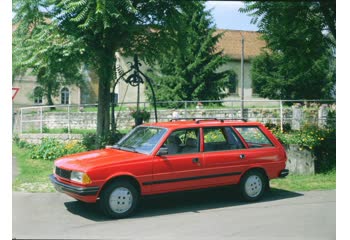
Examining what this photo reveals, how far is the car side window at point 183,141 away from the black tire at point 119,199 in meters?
0.93

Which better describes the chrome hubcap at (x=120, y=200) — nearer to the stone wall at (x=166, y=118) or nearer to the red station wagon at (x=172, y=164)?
the red station wagon at (x=172, y=164)

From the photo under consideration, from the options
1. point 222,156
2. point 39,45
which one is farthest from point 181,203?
point 39,45

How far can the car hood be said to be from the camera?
6761mm

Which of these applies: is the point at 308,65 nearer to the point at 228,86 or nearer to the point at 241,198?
the point at 241,198

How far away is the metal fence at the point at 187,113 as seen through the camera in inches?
586

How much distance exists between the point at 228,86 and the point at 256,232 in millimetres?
19076

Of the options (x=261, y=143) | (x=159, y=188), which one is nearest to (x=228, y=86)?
(x=261, y=143)

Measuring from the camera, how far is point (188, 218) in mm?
6781

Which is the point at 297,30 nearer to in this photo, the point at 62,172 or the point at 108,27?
the point at 108,27

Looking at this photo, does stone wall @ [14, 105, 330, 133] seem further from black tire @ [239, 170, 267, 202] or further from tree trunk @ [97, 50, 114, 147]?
black tire @ [239, 170, 267, 202]

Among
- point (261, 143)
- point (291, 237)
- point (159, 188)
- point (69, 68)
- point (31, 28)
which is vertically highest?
point (31, 28)

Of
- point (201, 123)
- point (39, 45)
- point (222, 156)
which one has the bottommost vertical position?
point (222, 156)

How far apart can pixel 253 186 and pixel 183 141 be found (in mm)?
1572

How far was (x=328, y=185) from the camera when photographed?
31.1 feet
